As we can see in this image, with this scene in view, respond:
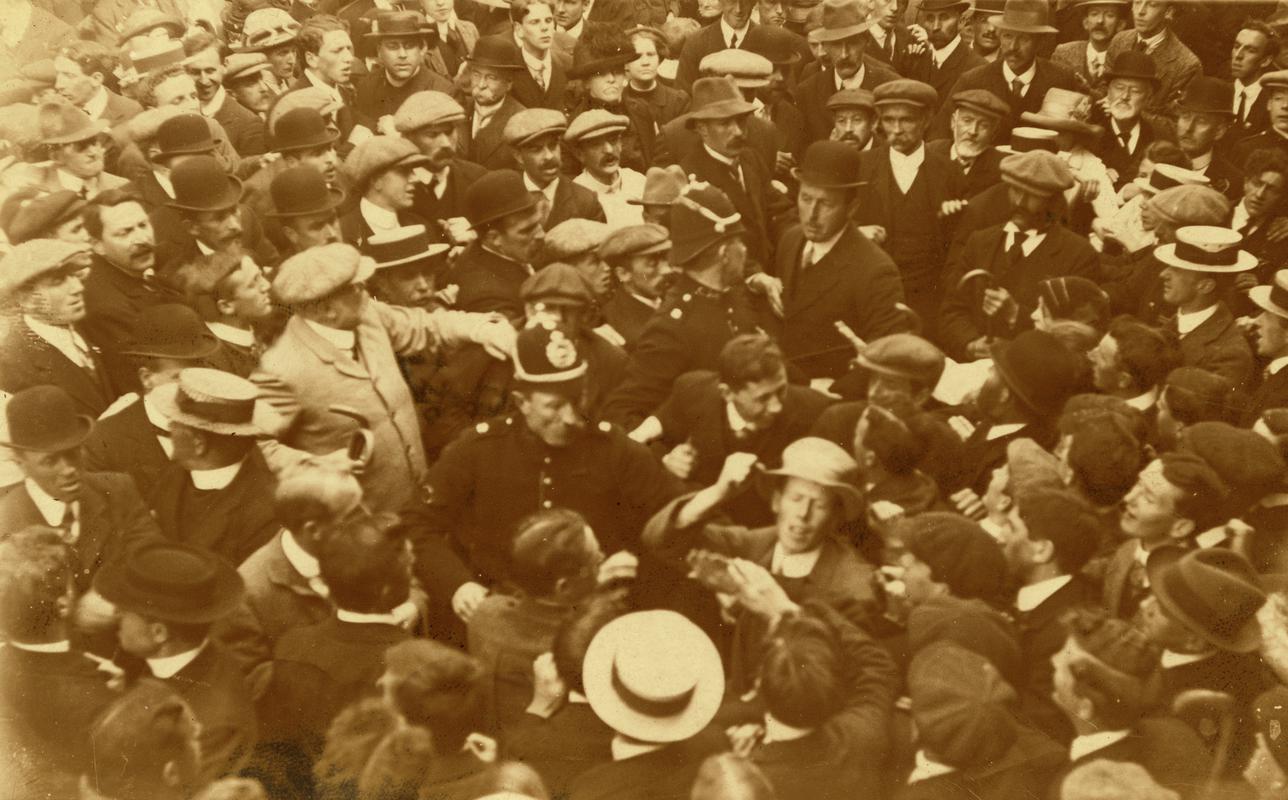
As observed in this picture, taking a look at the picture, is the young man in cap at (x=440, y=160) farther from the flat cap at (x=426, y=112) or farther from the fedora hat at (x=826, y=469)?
the fedora hat at (x=826, y=469)

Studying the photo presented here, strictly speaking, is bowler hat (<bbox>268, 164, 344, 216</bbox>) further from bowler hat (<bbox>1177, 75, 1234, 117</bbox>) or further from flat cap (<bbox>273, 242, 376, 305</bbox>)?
bowler hat (<bbox>1177, 75, 1234, 117</bbox>)

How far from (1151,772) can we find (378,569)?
3581 millimetres

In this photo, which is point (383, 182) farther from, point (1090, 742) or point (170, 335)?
point (1090, 742)

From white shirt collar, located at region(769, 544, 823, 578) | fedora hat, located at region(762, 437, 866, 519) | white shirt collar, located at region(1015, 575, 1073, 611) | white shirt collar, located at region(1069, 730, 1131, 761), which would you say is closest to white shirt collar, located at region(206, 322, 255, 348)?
fedora hat, located at region(762, 437, 866, 519)

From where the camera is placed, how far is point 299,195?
589 centimetres

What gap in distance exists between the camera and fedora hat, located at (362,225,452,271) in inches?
232

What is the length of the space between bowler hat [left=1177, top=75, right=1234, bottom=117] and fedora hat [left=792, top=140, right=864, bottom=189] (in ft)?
6.28

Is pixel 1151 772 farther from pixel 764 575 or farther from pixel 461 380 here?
pixel 461 380

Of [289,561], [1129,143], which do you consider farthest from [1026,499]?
[289,561]

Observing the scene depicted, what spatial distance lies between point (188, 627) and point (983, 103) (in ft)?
14.7

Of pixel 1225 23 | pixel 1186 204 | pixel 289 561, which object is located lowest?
pixel 289 561

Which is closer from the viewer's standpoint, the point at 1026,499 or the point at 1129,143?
Answer: the point at 1026,499

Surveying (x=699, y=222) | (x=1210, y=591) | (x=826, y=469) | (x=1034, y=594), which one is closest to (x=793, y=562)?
(x=826, y=469)

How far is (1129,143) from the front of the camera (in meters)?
6.59
